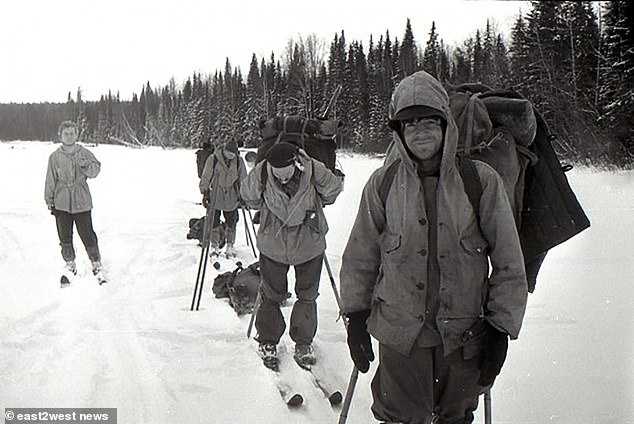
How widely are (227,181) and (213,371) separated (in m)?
3.56

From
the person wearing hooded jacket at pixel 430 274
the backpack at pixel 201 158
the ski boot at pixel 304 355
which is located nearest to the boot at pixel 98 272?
the ski boot at pixel 304 355

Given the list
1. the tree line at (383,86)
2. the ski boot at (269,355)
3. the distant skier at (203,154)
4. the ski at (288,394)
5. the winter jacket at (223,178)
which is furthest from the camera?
the winter jacket at (223,178)

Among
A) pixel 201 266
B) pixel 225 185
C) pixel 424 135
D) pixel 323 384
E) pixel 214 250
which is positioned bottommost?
pixel 323 384

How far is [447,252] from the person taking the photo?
1665mm

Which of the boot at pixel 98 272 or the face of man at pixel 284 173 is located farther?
the boot at pixel 98 272

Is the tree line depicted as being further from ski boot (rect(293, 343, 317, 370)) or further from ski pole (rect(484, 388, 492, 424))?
ski boot (rect(293, 343, 317, 370))

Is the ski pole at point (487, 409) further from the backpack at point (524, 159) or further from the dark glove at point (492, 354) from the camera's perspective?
the backpack at point (524, 159)

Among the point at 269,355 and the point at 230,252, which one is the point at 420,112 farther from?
the point at 230,252

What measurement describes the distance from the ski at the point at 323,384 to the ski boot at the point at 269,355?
15 centimetres

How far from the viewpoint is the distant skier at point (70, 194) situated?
317 centimetres

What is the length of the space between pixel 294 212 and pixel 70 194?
1.78 m

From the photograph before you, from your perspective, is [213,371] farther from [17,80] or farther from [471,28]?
[471,28]

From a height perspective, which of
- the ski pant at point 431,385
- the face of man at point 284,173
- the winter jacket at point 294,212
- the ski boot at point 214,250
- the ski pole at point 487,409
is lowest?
the ski boot at point 214,250

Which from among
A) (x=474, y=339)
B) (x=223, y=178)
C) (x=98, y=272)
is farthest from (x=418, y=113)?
(x=223, y=178)
